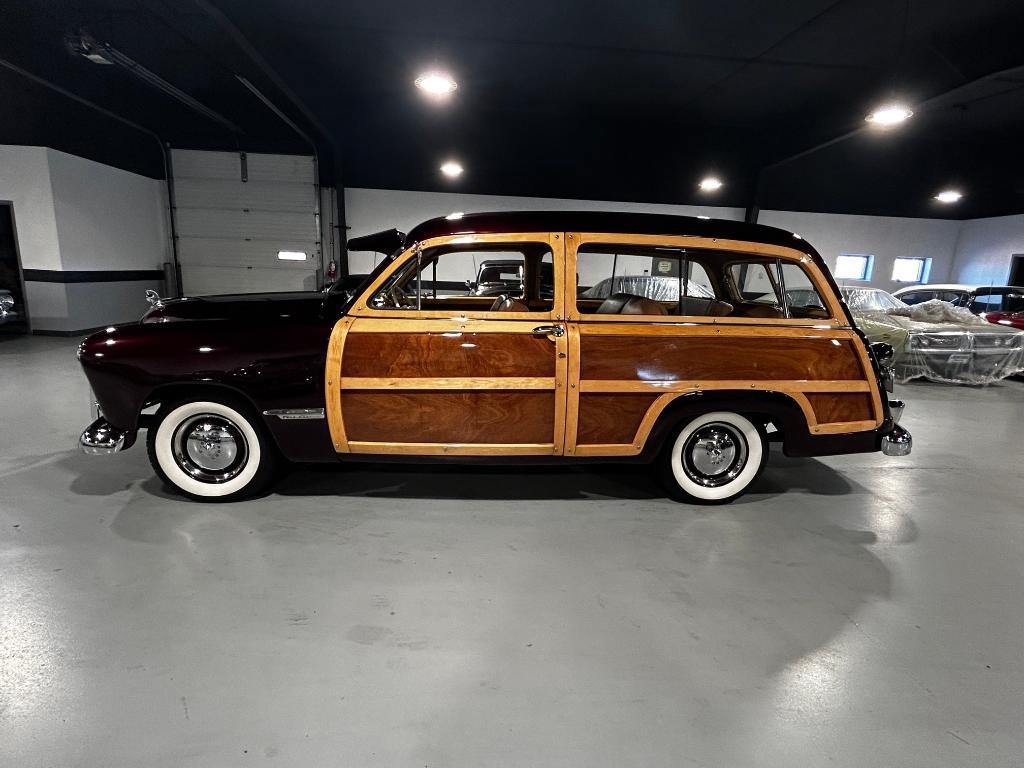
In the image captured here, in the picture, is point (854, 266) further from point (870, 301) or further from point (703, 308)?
point (703, 308)

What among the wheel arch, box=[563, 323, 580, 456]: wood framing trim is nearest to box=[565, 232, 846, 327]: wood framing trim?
box=[563, 323, 580, 456]: wood framing trim

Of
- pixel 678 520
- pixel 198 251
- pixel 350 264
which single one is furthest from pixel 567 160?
pixel 678 520

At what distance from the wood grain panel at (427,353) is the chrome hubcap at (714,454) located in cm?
133

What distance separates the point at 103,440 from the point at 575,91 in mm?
7853

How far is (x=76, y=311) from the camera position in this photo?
30.9 ft

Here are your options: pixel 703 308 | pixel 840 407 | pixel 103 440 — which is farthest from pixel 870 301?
pixel 103 440

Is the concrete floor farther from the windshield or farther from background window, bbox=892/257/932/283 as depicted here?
background window, bbox=892/257/932/283

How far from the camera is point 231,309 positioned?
11.6 feet

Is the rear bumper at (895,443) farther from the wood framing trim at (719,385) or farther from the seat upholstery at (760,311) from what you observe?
the seat upholstery at (760,311)

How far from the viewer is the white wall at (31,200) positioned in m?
8.56

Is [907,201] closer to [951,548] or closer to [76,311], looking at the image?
[951,548]

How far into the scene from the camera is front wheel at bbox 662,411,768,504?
3.32 metres

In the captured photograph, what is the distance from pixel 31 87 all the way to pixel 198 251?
426 centimetres

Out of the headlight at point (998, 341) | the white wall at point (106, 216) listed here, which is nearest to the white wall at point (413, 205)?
the white wall at point (106, 216)
